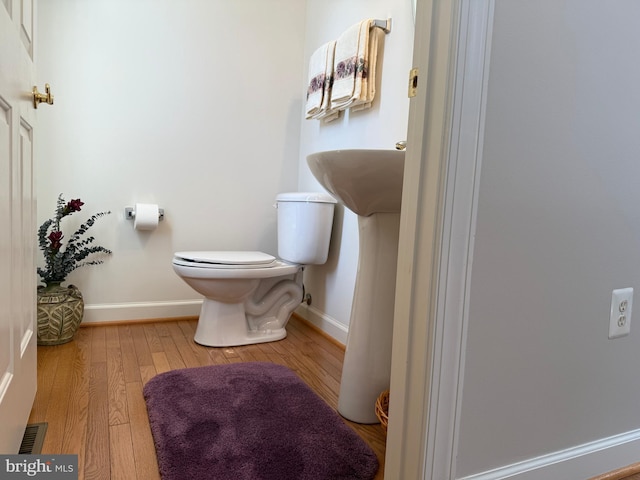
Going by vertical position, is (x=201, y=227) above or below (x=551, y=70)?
below

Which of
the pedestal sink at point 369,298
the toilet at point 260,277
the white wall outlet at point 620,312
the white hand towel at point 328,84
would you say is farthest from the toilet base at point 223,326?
the white wall outlet at point 620,312

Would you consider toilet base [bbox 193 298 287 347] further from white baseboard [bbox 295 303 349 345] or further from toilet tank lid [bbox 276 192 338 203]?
toilet tank lid [bbox 276 192 338 203]

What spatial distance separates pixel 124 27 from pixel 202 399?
6.09 feet

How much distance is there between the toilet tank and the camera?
2.11 metres

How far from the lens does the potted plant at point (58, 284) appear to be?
1.90 m

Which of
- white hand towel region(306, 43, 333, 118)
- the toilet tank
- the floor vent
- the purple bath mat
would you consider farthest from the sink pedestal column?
white hand towel region(306, 43, 333, 118)

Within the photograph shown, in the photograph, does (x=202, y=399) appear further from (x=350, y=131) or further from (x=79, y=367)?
(x=350, y=131)

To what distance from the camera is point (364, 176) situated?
1.22m

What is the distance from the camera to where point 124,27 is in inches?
85.8

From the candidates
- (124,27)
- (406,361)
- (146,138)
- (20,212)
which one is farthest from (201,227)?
(406,361)

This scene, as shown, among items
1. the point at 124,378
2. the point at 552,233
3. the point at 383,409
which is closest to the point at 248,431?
the point at 383,409

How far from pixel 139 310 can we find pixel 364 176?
5.45 feet

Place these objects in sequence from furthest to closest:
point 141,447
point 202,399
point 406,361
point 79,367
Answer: point 79,367
point 202,399
point 141,447
point 406,361

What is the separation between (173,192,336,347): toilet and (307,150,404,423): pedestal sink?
0.72m
